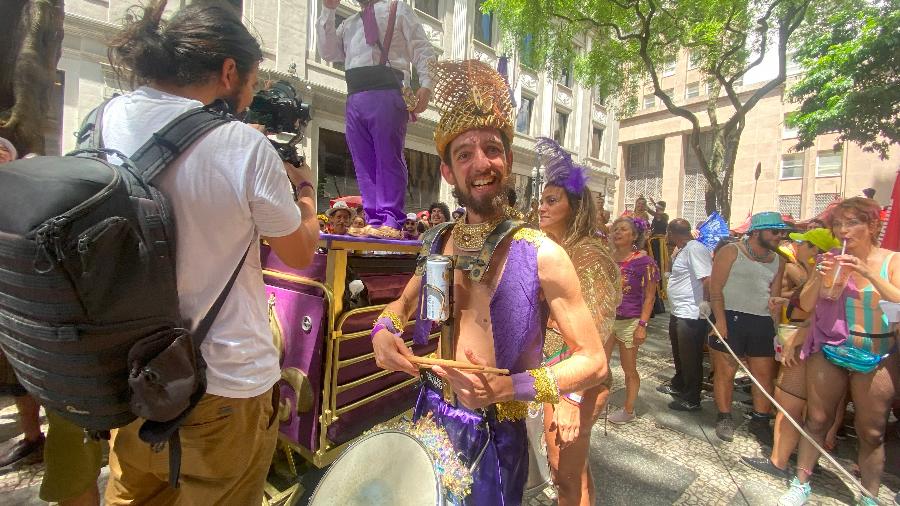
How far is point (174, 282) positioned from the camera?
110 cm

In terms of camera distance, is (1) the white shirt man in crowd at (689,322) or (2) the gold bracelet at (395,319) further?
(1) the white shirt man in crowd at (689,322)

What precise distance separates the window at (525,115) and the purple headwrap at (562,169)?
16.8 m

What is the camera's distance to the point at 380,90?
3219mm

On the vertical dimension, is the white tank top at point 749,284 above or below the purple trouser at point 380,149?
below

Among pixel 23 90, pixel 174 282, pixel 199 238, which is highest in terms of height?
pixel 23 90

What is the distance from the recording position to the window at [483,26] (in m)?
16.6

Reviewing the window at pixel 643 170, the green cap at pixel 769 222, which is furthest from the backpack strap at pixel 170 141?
the window at pixel 643 170

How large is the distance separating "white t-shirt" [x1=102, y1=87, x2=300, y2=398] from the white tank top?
15.1ft

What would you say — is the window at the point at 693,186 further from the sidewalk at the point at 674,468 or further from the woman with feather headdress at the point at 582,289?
the woman with feather headdress at the point at 582,289

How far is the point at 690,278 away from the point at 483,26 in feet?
50.8

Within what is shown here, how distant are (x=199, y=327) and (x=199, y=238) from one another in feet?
0.89

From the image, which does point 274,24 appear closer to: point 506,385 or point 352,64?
point 352,64

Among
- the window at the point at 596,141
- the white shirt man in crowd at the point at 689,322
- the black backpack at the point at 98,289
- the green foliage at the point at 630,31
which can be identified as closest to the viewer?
the black backpack at the point at 98,289

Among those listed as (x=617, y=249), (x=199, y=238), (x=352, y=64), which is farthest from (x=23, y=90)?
(x=617, y=249)
